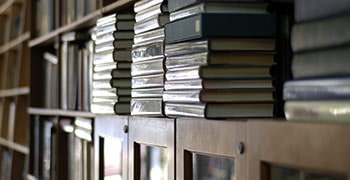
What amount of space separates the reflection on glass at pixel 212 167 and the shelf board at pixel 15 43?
7.43ft

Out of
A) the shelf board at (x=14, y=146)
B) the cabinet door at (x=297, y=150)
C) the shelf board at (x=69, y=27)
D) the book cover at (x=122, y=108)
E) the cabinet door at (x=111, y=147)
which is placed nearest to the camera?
the cabinet door at (x=297, y=150)

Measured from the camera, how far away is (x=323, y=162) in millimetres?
704

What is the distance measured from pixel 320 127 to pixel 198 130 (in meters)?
0.41

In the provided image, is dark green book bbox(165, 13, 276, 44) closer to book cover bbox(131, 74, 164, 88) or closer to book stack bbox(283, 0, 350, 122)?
book stack bbox(283, 0, 350, 122)

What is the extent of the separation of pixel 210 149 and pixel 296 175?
0.28 metres

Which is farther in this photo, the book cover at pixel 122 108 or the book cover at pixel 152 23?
the book cover at pixel 122 108

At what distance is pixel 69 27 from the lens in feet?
7.56

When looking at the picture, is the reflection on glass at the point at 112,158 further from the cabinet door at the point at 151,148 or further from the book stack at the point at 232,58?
the book stack at the point at 232,58

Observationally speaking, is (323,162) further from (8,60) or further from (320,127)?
(8,60)

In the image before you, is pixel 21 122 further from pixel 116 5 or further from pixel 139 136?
pixel 139 136

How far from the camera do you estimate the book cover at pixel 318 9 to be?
2.56ft

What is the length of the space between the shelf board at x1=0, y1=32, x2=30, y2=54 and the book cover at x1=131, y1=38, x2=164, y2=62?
71.5 inches

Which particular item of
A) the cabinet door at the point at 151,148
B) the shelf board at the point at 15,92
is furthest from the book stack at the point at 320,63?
the shelf board at the point at 15,92

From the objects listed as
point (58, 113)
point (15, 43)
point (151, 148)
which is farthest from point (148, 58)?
point (15, 43)
